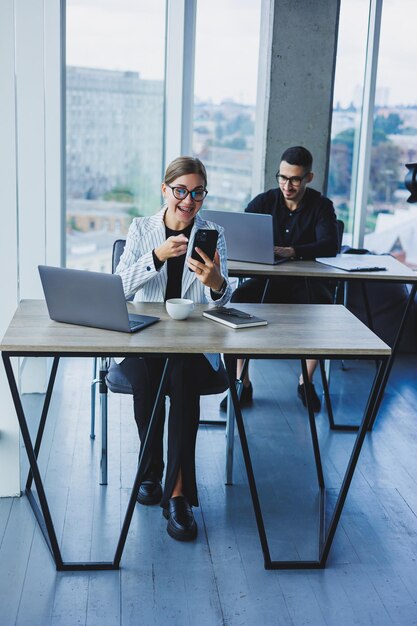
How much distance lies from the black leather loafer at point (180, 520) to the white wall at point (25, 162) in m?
0.64

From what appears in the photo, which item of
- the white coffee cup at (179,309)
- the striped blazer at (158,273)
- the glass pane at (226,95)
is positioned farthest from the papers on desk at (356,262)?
the glass pane at (226,95)

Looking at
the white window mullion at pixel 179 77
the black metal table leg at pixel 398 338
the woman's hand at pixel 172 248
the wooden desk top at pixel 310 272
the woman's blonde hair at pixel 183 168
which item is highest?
the white window mullion at pixel 179 77

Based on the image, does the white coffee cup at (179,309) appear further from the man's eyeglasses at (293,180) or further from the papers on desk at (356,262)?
the man's eyeglasses at (293,180)

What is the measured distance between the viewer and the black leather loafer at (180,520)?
9.23 ft

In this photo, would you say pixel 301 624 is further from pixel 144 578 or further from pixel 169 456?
pixel 169 456

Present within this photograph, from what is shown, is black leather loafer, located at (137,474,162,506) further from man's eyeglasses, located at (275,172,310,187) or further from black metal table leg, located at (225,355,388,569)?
man's eyeglasses, located at (275,172,310,187)

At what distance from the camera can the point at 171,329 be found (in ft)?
8.70

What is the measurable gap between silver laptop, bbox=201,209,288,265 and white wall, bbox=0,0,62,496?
89cm

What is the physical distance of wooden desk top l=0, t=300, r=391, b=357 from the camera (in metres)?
2.42

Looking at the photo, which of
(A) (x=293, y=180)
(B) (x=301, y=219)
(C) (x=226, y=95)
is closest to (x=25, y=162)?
(A) (x=293, y=180)

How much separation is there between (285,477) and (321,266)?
1.16 m

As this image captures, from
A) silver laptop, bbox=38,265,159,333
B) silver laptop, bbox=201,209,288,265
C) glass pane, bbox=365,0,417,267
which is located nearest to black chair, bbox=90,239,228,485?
silver laptop, bbox=38,265,159,333

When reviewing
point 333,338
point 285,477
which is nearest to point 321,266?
point 285,477

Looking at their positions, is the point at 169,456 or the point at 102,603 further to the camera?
the point at 169,456
